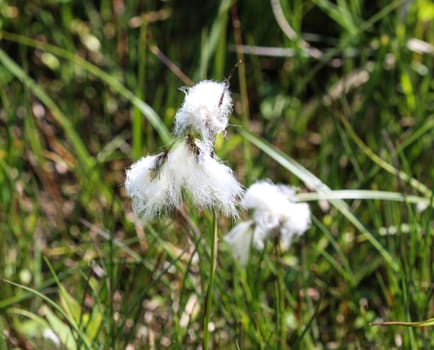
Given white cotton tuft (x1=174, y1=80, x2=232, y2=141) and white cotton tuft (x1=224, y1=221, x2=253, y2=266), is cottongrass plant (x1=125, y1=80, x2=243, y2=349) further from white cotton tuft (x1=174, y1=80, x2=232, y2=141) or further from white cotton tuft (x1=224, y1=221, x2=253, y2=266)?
white cotton tuft (x1=224, y1=221, x2=253, y2=266)

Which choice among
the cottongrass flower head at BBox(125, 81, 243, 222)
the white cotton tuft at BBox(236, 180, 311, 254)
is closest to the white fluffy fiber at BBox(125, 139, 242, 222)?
the cottongrass flower head at BBox(125, 81, 243, 222)

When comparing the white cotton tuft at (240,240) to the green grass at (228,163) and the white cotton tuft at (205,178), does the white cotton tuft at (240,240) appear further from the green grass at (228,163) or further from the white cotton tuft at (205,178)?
the white cotton tuft at (205,178)

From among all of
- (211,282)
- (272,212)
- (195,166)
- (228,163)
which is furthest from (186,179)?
(272,212)

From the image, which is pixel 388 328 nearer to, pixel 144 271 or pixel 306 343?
pixel 306 343

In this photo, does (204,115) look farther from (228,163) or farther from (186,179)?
(228,163)

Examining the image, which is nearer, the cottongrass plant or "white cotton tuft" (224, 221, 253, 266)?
the cottongrass plant

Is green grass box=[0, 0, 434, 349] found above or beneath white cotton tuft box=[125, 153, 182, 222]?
above
